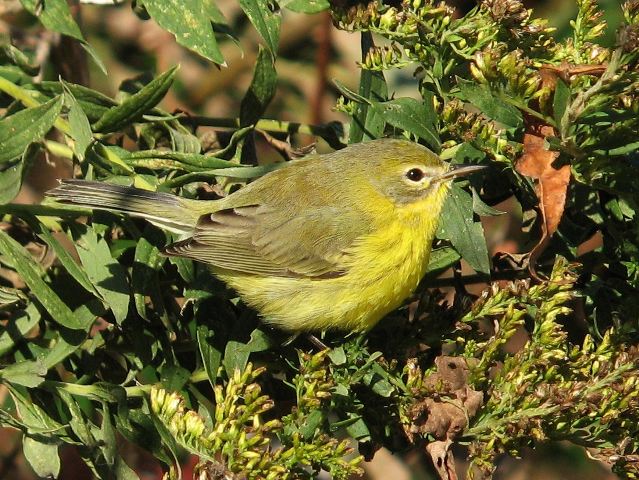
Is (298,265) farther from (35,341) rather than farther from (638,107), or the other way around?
(638,107)

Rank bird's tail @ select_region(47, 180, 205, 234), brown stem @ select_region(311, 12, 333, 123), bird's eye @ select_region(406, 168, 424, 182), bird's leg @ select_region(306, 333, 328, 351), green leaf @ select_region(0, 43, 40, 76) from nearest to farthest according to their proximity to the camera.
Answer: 1. bird's tail @ select_region(47, 180, 205, 234)
2. bird's leg @ select_region(306, 333, 328, 351)
3. green leaf @ select_region(0, 43, 40, 76)
4. bird's eye @ select_region(406, 168, 424, 182)
5. brown stem @ select_region(311, 12, 333, 123)

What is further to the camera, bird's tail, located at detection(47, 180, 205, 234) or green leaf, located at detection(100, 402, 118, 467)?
bird's tail, located at detection(47, 180, 205, 234)

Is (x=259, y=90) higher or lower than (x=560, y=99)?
lower

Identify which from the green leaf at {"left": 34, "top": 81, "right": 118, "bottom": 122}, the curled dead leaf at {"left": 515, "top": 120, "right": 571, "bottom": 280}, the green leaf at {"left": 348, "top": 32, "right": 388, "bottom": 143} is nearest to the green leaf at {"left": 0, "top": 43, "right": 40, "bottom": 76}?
the green leaf at {"left": 34, "top": 81, "right": 118, "bottom": 122}

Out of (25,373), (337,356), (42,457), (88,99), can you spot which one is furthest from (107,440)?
(88,99)

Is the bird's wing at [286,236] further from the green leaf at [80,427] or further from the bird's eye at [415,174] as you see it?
the green leaf at [80,427]

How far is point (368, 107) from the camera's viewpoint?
3.71 metres

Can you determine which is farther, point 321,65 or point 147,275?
point 321,65

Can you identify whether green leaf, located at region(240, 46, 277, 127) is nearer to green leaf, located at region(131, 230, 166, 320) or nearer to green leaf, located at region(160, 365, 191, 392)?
green leaf, located at region(131, 230, 166, 320)

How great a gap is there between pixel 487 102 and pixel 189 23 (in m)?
1.13

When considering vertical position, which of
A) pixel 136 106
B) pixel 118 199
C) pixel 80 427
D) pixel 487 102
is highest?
pixel 487 102

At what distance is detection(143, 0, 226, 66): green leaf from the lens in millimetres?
3576

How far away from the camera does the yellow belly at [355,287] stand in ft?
12.4

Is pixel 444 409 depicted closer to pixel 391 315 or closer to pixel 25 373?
pixel 391 315
